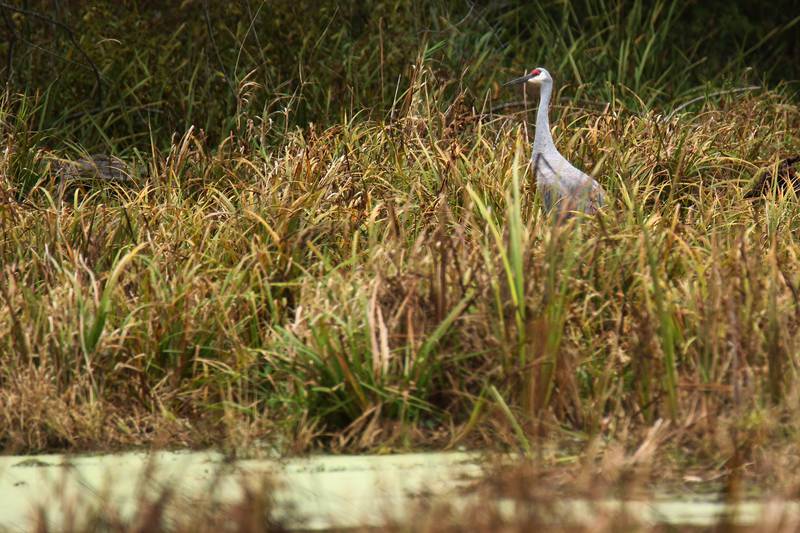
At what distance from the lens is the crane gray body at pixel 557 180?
6.28 m

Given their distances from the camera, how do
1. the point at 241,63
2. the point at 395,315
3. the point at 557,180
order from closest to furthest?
the point at 395,315 < the point at 557,180 < the point at 241,63

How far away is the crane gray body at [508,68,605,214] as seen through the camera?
247 inches

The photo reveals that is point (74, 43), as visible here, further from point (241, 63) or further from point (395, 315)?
point (395, 315)

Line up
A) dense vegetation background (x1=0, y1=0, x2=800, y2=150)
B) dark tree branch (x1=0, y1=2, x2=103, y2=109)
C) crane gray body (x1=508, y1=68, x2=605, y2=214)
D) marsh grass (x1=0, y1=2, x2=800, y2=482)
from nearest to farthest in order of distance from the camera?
marsh grass (x1=0, y1=2, x2=800, y2=482) < crane gray body (x1=508, y1=68, x2=605, y2=214) < dark tree branch (x1=0, y1=2, x2=103, y2=109) < dense vegetation background (x1=0, y1=0, x2=800, y2=150)

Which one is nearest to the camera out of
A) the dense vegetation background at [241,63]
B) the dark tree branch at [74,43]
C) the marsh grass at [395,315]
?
the marsh grass at [395,315]

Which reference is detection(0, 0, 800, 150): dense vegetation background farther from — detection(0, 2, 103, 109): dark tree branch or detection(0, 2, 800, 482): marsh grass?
detection(0, 2, 800, 482): marsh grass

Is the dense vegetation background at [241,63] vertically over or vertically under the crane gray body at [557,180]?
under

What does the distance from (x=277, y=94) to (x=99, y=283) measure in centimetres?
321

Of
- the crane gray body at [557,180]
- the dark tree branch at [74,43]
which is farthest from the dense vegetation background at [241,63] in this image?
the crane gray body at [557,180]

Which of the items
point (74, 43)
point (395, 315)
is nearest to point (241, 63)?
point (74, 43)

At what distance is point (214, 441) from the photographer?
4.68 metres

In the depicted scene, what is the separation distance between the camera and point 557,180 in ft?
20.7

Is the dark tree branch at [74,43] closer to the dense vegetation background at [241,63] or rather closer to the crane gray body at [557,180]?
the dense vegetation background at [241,63]

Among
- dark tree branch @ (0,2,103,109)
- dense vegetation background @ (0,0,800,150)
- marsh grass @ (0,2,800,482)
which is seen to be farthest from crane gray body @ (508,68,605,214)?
dark tree branch @ (0,2,103,109)
